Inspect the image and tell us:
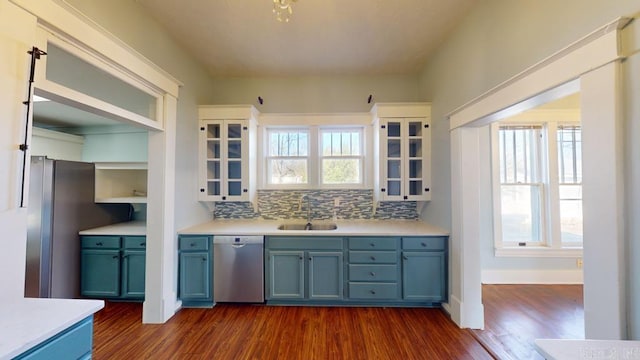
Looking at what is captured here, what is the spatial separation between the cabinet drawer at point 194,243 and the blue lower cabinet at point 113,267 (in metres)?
0.49

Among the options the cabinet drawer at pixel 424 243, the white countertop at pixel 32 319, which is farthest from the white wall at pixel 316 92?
the white countertop at pixel 32 319

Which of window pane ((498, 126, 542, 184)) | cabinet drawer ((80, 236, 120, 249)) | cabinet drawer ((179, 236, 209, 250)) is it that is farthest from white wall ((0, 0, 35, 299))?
window pane ((498, 126, 542, 184))

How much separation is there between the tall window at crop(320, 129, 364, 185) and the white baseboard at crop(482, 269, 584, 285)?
7.56 feet

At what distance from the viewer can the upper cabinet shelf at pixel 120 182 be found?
3417mm

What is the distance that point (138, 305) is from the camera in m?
2.95

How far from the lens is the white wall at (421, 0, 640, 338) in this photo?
1.14 m

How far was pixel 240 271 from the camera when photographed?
2.89 m

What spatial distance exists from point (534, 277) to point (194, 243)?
4461 millimetres

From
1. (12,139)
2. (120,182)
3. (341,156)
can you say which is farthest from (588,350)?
(120,182)

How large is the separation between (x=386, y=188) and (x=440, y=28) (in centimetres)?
180

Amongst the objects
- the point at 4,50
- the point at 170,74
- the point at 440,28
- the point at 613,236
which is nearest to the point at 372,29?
the point at 440,28

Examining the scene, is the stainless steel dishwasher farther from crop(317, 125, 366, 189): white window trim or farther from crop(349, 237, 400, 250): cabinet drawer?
crop(317, 125, 366, 189): white window trim

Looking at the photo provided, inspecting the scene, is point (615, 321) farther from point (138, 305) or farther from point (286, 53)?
point (138, 305)

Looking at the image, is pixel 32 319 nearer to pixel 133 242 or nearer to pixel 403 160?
pixel 133 242
